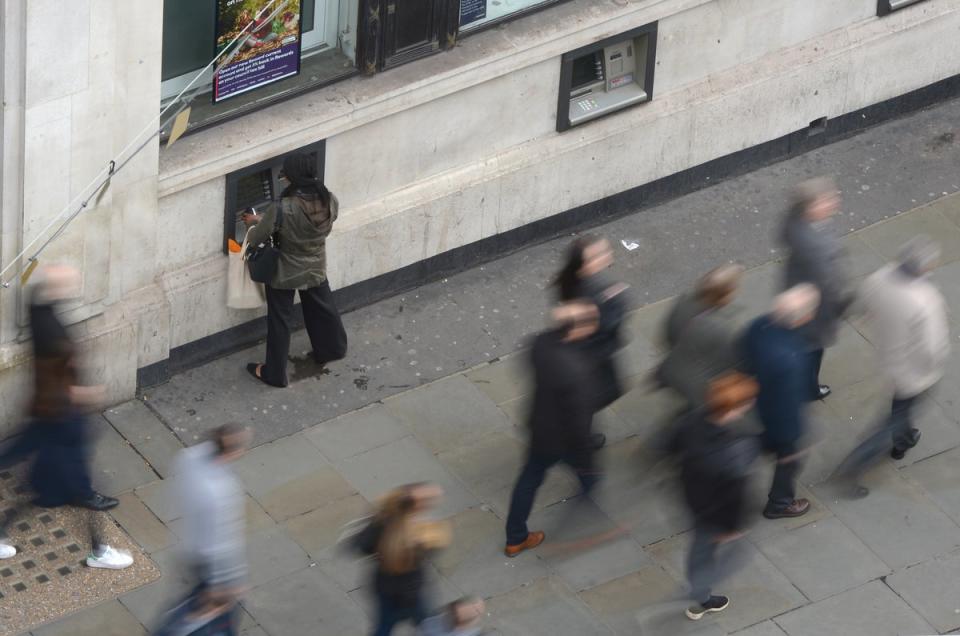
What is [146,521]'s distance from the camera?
1162cm

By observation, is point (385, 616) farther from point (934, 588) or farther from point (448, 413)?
point (934, 588)

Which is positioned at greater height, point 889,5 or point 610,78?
point 889,5

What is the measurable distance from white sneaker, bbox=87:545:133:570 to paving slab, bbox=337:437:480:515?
4.80ft

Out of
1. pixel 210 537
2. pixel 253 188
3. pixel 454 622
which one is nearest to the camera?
pixel 454 622

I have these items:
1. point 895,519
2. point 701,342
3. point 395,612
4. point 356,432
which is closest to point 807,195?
point 701,342

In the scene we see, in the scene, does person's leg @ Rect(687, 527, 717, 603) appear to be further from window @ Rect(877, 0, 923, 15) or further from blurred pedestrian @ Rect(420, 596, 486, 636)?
window @ Rect(877, 0, 923, 15)

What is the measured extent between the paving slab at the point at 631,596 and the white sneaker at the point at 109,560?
253cm

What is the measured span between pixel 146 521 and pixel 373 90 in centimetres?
305

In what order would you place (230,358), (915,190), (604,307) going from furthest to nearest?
(915,190) → (230,358) → (604,307)

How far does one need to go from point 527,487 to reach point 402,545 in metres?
1.78

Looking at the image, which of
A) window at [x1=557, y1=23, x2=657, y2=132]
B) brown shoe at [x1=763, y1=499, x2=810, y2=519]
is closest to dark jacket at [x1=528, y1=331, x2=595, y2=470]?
brown shoe at [x1=763, y1=499, x2=810, y2=519]

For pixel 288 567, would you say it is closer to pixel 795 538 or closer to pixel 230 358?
pixel 230 358

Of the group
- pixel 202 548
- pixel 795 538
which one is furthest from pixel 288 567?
pixel 795 538

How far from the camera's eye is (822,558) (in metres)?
11.6
